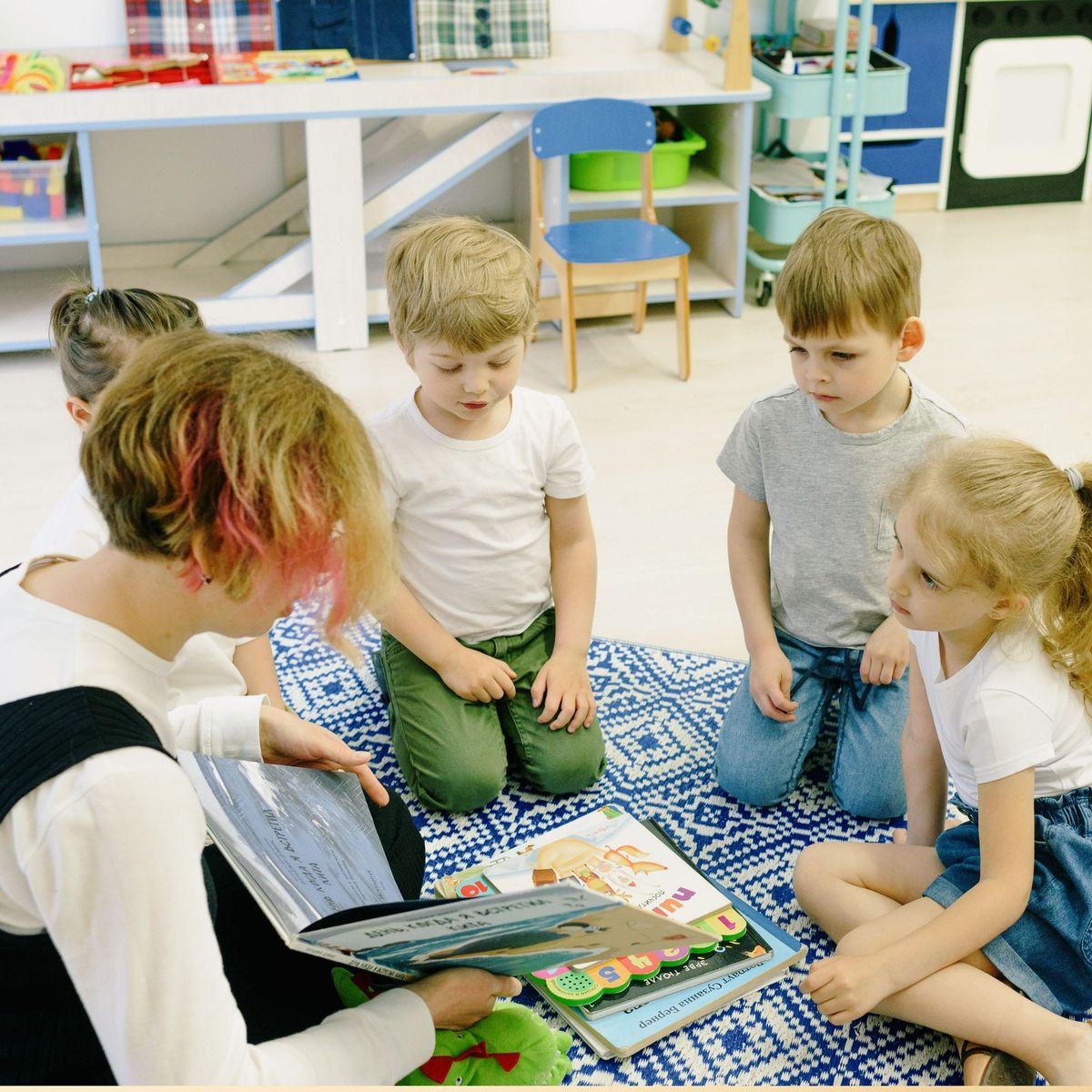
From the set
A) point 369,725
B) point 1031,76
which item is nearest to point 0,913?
point 369,725

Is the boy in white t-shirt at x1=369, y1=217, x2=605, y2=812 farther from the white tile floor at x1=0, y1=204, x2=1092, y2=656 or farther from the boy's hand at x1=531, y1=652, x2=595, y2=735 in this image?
the white tile floor at x1=0, y1=204, x2=1092, y2=656

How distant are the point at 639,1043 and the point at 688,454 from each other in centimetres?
147

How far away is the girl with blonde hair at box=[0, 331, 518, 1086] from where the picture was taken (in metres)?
0.78

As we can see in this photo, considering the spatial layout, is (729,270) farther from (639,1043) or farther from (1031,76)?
(639,1043)

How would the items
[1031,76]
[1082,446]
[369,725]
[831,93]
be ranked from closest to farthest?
1. [369,725]
2. [1082,446]
3. [831,93]
4. [1031,76]

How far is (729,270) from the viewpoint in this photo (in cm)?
326

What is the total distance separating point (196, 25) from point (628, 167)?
1.06m

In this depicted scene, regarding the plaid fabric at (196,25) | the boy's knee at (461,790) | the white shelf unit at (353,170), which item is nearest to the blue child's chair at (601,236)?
the white shelf unit at (353,170)

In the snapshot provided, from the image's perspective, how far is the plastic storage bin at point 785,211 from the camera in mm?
3184

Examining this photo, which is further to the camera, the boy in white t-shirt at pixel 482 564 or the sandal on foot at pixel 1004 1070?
the boy in white t-shirt at pixel 482 564

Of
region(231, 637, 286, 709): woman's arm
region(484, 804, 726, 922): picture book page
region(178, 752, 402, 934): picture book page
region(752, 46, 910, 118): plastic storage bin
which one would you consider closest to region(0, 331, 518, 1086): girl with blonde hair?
region(178, 752, 402, 934): picture book page

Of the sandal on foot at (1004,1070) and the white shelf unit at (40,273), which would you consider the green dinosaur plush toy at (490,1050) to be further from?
the white shelf unit at (40,273)

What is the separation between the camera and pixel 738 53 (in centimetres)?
302

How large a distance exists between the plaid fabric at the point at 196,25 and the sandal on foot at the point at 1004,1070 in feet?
9.05
